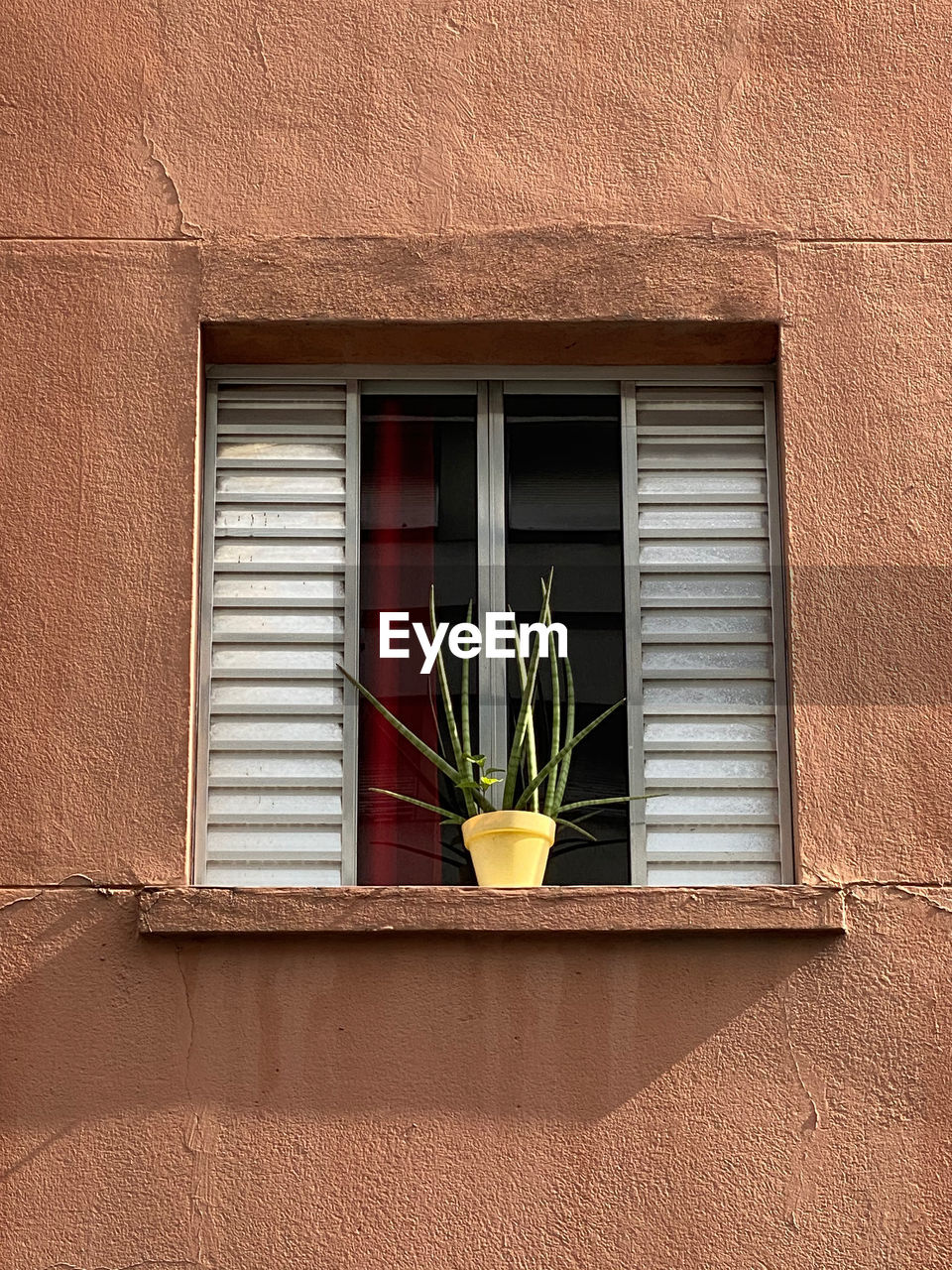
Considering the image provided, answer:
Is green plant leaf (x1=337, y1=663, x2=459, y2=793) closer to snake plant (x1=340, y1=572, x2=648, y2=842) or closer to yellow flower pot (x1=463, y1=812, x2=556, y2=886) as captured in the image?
snake plant (x1=340, y1=572, x2=648, y2=842)

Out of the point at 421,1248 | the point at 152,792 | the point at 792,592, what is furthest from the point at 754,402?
the point at 421,1248

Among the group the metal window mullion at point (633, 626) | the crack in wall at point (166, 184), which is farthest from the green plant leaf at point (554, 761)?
the crack in wall at point (166, 184)

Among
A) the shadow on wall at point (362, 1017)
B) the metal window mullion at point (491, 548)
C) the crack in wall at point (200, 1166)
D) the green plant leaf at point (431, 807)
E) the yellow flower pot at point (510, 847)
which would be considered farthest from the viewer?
the metal window mullion at point (491, 548)

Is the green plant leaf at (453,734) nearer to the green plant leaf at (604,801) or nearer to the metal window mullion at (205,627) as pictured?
the green plant leaf at (604,801)

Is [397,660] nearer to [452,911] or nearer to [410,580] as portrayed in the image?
[410,580]

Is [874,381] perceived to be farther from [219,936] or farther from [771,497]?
[219,936]

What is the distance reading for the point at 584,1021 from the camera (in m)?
5.24

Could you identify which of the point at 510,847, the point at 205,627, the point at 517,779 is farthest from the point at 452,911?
the point at 205,627

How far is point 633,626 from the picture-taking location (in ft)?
19.2

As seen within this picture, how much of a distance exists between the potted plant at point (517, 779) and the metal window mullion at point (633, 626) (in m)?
0.06

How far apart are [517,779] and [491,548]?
75 centimetres

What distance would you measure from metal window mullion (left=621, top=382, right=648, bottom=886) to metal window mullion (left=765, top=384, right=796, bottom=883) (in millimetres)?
410

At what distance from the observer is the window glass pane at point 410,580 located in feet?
18.7

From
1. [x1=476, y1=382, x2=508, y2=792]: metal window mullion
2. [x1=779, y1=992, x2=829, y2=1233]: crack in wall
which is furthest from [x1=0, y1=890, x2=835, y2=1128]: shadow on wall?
[x1=476, y1=382, x2=508, y2=792]: metal window mullion
